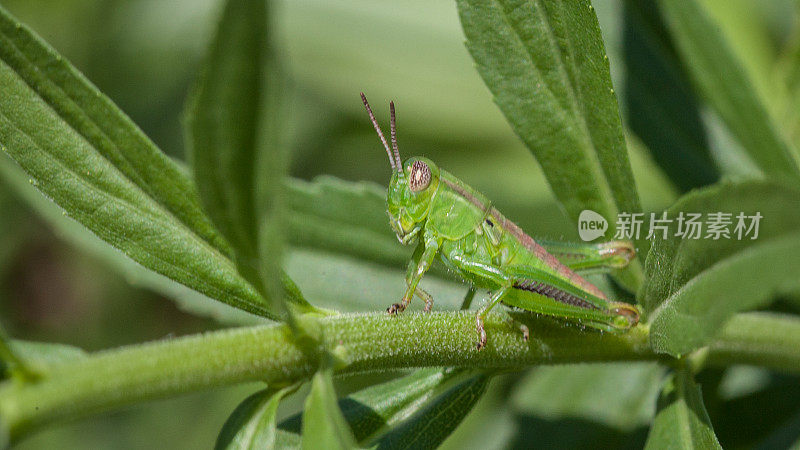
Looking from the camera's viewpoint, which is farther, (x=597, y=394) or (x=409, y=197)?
(x=597, y=394)

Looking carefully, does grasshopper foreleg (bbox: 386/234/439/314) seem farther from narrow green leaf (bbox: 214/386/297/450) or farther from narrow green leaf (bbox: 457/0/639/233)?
narrow green leaf (bbox: 214/386/297/450)

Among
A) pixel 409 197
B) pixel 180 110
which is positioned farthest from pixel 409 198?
pixel 180 110

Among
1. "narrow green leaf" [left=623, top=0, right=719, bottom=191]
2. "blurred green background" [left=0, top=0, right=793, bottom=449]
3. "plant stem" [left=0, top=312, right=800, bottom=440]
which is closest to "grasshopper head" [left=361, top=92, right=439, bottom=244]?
"plant stem" [left=0, top=312, right=800, bottom=440]

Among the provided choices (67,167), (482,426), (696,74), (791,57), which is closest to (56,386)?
(67,167)

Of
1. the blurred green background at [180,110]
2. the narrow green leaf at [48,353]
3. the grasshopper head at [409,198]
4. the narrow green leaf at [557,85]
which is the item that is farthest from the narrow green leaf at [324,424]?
the blurred green background at [180,110]

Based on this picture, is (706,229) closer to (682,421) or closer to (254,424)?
(682,421)
